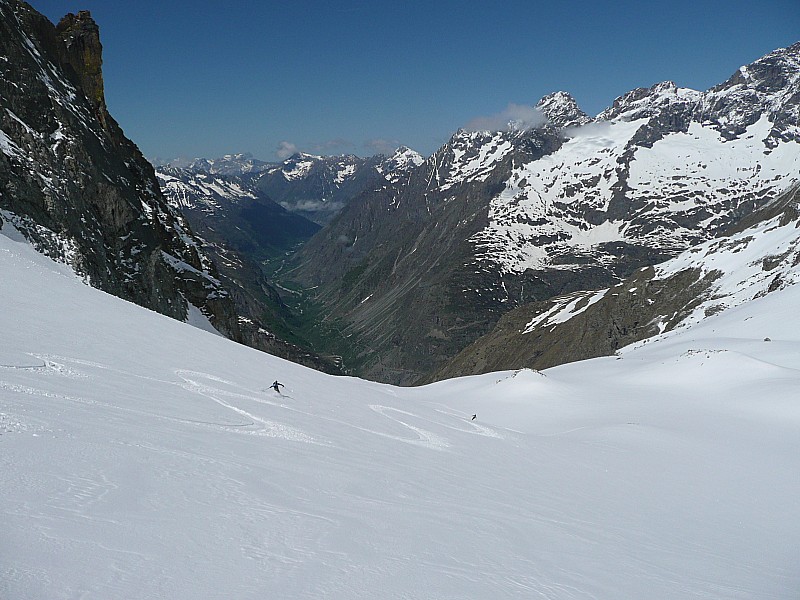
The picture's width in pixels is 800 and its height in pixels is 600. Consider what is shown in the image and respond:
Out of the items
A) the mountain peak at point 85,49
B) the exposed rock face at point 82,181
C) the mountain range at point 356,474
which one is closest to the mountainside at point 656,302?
the mountain range at point 356,474

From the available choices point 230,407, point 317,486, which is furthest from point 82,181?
point 317,486

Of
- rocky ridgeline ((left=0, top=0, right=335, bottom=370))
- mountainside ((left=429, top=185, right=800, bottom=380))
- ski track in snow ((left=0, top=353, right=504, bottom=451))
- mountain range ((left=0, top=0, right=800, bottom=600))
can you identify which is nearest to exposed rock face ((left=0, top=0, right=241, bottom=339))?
rocky ridgeline ((left=0, top=0, right=335, bottom=370))

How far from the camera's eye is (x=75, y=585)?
13.5 feet

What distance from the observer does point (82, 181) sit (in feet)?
165

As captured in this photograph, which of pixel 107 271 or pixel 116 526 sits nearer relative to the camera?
pixel 116 526

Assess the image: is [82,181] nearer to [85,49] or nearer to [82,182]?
[82,182]

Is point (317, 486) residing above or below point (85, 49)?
below

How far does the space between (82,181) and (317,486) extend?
174ft

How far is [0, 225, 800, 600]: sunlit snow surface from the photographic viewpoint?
5.11 meters

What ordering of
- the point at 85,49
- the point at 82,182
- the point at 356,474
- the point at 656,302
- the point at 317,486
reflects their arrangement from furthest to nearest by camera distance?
the point at 656,302 < the point at 85,49 < the point at 82,182 < the point at 356,474 < the point at 317,486

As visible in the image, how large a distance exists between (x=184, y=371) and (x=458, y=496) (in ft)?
26.4

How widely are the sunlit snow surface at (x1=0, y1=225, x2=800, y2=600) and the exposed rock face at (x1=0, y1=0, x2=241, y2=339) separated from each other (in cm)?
2171

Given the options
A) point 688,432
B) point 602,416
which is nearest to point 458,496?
point 688,432

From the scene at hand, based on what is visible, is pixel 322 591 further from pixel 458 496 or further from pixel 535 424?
pixel 535 424
